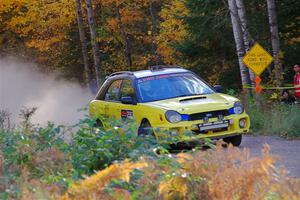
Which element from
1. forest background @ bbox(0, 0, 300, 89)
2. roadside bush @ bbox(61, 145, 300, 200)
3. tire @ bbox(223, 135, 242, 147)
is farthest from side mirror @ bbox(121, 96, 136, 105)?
forest background @ bbox(0, 0, 300, 89)

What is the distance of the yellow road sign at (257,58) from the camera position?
18.4m

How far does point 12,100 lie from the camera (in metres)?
44.5

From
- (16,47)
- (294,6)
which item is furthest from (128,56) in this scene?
(294,6)

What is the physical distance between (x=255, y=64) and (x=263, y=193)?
45.5ft

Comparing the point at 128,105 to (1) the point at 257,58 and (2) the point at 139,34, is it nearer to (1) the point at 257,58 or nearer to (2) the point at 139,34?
(1) the point at 257,58

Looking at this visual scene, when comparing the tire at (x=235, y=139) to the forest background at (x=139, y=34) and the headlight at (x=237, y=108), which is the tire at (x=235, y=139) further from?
the forest background at (x=139, y=34)

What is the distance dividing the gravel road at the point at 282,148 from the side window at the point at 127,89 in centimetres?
258

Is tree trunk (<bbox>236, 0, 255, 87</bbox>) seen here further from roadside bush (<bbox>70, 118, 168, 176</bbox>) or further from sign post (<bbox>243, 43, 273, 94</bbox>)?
roadside bush (<bbox>70, 118, 168, 176</bbox>)

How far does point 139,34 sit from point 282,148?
27930 mm

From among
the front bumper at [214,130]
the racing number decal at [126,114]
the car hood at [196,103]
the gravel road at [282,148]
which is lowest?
the gravel road at [282,148]

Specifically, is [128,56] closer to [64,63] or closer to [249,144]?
[64,63]

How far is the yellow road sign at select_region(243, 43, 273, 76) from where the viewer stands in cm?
1842

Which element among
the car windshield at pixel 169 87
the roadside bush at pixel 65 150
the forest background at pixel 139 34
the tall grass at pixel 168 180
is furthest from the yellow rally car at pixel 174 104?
the forest background at pixel 139 34

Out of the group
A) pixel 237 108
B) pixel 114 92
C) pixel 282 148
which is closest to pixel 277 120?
pixel 237 108
